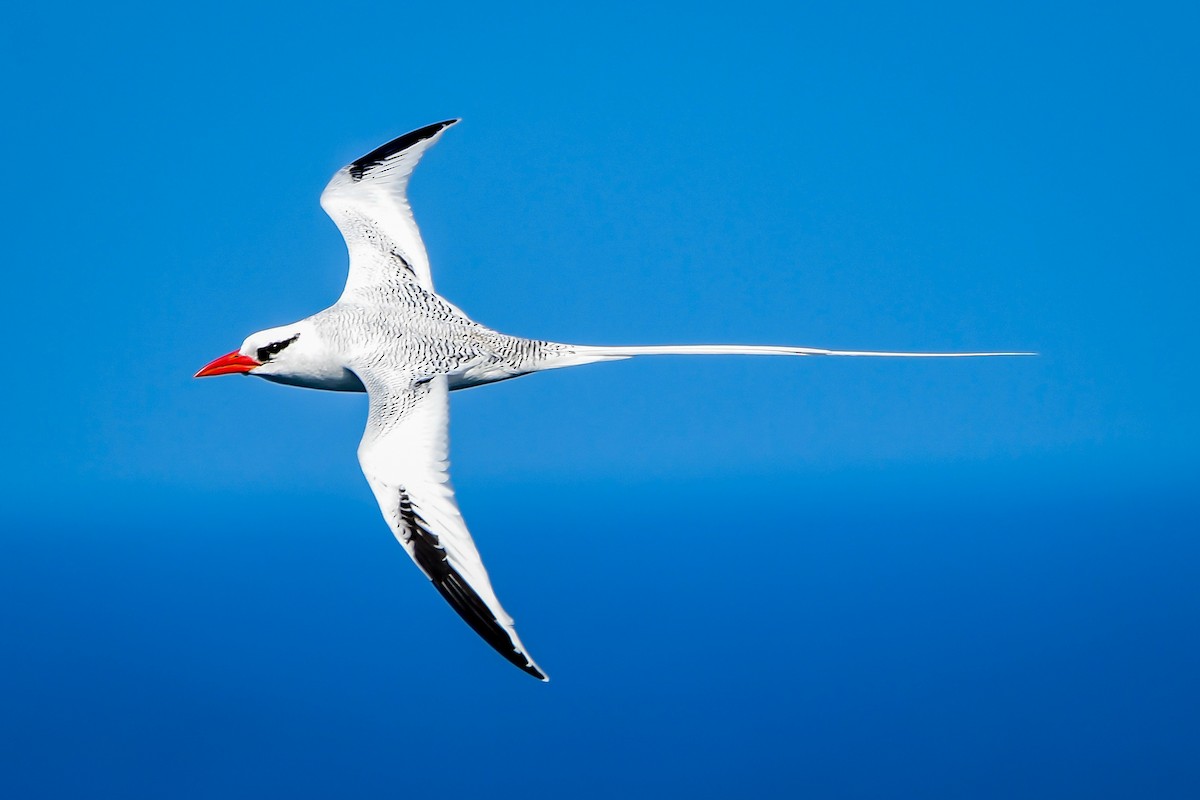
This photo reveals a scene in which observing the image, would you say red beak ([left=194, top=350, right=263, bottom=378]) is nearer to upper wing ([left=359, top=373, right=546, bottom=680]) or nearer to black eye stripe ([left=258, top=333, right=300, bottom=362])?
black eye stripe ([left=258, top=333, right=300, bottom=362])

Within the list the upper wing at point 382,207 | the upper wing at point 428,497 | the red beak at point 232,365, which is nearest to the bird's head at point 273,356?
the red beak at point 232,365

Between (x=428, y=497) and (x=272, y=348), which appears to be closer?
(x=428, y=497)

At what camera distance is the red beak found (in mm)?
6449

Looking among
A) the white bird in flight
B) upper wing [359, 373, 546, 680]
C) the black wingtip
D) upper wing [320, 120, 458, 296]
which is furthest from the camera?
the black wingtip

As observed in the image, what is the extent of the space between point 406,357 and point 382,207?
164 cm

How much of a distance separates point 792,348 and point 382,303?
7.31ft

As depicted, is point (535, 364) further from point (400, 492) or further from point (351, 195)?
point (351, 195)

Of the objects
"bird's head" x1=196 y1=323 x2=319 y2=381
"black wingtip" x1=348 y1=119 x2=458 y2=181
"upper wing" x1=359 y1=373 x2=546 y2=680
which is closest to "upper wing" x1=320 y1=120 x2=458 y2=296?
"black wingtip" x1=348 y1=119 x2=458 y2=181

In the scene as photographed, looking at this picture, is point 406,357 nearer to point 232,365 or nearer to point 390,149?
point 232,365

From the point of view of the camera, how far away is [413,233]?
7.31 m

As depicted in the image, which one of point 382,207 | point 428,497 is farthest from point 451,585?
point 382,207

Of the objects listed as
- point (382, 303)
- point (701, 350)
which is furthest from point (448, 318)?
point (701, 350)

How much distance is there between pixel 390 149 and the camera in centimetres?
746

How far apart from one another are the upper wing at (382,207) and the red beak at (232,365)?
88 centimetres
